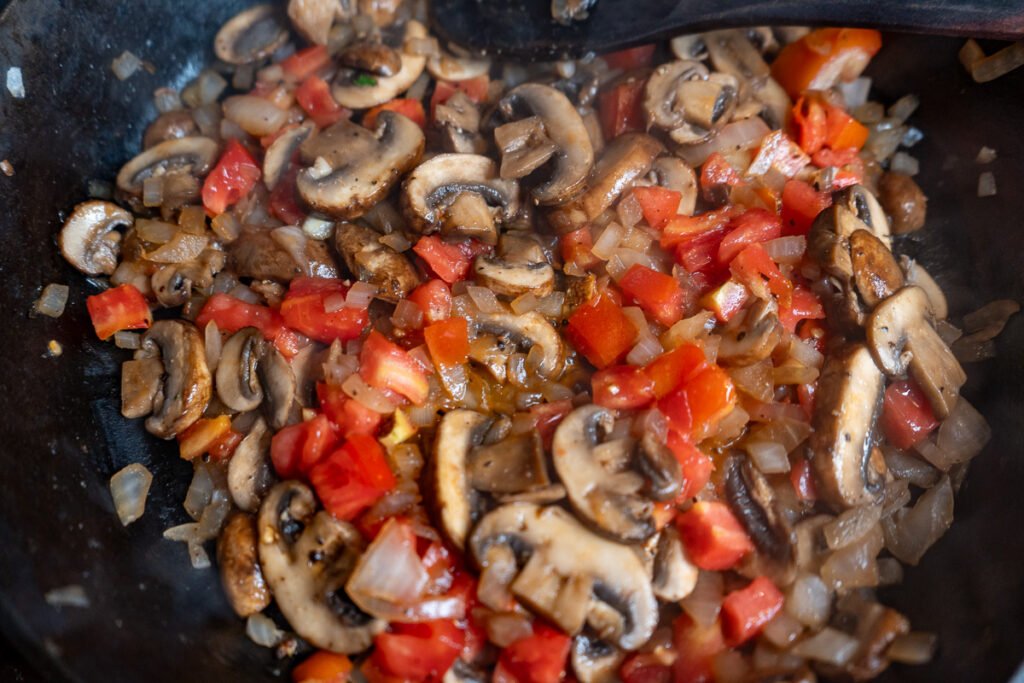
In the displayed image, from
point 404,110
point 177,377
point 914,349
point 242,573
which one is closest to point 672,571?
point 914,349

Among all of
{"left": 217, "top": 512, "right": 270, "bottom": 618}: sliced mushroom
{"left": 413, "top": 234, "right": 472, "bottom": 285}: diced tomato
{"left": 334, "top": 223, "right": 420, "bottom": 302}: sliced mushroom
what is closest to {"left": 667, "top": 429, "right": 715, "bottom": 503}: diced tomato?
{"left": 413, "top": 234, "right": 472, "bottom": 285}: diced tomato

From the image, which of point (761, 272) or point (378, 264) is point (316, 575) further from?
point (761, 272)

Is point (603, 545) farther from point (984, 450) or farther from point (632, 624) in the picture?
point (984, 450)

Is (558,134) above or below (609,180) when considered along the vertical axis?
above

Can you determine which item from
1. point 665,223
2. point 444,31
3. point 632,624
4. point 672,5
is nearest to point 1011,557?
point 632,624

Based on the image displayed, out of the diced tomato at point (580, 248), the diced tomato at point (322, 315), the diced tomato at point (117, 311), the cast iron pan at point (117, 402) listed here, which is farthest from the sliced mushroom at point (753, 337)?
the diced tomato at point (117, 311)

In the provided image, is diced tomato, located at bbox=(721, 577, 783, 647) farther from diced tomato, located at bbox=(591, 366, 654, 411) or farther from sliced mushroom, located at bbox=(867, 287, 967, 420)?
sliced mushroom, located at bbox=(867, 287, 967, 420)
